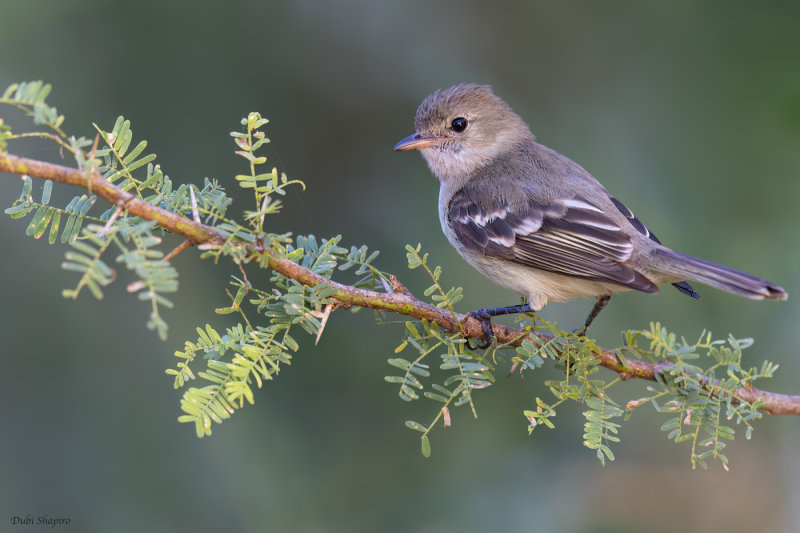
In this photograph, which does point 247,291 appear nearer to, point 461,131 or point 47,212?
point 47,212

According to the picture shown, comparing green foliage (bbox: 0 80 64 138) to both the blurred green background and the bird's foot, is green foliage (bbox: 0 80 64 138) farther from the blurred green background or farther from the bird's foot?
the blurred green background

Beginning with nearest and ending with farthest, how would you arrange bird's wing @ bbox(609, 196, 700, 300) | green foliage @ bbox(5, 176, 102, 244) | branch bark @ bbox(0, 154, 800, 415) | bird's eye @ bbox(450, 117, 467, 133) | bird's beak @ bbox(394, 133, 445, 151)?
branch bark @ bbox(0, 154, 800, 415)
green foliage @ bbox(5, 176, 102, 244)
bird's wing @ bbox(609, 196, 700, 300)
bird's beak @ bbox(394, 133, 445, 151)
bird's eye @ bbox(450, 117, 467, 133)

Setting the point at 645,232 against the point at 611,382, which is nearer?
the point at 611,382

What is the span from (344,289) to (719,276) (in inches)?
65.2

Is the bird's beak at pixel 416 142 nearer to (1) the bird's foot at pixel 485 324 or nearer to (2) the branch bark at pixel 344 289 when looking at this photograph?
(1) the bird's foot at pixel 485 324

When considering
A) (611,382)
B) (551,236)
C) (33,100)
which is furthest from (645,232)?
(33,100)

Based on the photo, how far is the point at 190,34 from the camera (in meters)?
4.57

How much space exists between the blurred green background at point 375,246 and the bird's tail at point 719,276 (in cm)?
89

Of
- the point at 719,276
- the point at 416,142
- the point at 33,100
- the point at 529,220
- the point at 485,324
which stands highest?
the point at 416,142

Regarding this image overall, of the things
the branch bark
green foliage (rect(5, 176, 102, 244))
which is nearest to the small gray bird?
the branch bark

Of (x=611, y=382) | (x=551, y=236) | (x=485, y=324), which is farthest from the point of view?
(x=551, y=236)

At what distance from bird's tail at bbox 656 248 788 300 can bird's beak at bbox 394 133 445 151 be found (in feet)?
5.29

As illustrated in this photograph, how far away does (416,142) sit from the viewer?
4.39 meters

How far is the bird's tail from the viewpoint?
2.74 meters
